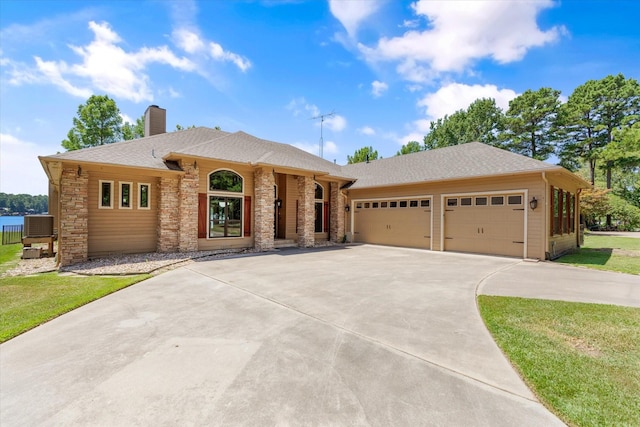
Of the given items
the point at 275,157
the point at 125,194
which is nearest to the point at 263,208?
the point at 275,157

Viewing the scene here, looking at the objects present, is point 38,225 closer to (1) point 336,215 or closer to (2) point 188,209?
(2) point 188,209

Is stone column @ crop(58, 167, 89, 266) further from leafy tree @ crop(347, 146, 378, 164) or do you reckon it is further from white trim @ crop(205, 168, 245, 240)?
leafy tree @ crop(347, 146, 378, 164)

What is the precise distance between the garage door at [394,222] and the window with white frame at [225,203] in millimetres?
6672

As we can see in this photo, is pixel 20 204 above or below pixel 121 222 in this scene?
above

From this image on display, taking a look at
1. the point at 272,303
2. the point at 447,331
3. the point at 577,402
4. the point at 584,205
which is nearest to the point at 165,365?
the point at 272,303

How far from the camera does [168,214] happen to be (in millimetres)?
10695

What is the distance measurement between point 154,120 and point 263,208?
872 cm

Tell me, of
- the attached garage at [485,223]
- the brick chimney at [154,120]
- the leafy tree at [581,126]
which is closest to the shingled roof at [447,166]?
the attached garage at [485,223]

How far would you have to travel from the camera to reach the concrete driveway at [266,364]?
2.24 meters

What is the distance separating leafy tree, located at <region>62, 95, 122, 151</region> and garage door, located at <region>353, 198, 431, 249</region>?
25728mm

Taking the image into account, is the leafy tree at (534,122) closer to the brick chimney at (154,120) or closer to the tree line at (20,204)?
the brick chimney at (154,120)

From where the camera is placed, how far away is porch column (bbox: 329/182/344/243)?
15863 millimetres

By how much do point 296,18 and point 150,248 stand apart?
10.3 meters

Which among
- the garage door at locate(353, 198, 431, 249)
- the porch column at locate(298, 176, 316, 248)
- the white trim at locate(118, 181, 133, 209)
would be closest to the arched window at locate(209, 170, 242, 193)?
the white trim at locate(118, 181, 133, 209)
